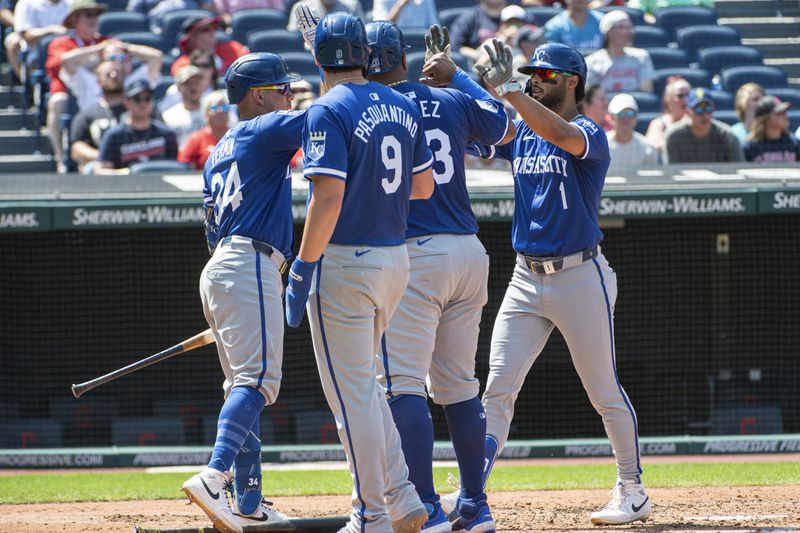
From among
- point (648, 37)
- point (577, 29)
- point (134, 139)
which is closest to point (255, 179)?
point (134, 139)

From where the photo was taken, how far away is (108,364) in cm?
862

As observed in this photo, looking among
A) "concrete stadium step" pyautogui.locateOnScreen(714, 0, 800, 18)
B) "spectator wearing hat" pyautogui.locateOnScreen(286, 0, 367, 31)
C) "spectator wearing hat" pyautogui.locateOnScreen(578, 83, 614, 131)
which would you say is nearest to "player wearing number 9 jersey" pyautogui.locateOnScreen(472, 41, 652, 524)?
"spectator wearing hat" pyautogui.locateOnScreen(578, 83, 614, 131)

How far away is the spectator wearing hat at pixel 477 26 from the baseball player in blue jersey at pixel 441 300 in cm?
617

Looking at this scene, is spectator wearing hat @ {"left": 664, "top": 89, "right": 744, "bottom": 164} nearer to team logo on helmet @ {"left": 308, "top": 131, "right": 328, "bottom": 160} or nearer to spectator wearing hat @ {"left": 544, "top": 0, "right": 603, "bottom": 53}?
spectator wearing hat @ {"left": 544, "top": 0, "right": 603, "bottom": 53}

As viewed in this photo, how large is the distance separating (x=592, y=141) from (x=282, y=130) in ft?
4.06

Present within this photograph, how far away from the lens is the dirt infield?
4918mm

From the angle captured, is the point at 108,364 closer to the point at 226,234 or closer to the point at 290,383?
the point at 290,383

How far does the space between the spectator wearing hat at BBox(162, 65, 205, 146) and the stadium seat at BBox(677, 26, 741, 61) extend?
538cm

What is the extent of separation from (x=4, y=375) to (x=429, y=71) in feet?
16.7

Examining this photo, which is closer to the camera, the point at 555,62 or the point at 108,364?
the point at 555,62

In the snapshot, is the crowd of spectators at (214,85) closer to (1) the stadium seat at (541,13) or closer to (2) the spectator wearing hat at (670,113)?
(2) the spectator wearing hat at (670,113)

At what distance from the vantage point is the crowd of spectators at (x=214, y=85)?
876 cm

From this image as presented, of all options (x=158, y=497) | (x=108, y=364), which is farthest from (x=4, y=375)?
(x=158, y=497)

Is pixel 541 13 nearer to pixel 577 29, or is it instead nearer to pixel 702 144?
pixel 577 29
